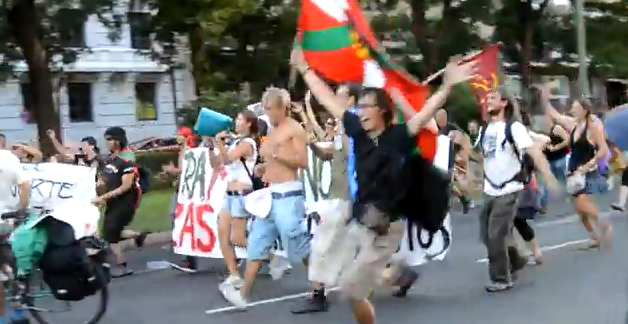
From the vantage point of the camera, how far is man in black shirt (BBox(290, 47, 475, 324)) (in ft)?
19.8

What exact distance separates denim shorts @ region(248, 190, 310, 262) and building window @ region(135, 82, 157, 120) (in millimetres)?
33665

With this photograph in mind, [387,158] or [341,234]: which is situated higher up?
[387,158]

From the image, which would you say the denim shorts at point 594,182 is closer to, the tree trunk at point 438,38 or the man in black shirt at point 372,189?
the man in black shirt at point 372,189

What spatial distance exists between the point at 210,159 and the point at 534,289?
→ 3381mm

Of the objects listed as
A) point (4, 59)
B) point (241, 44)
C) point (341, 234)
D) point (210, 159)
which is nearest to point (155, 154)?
point (241, 44)

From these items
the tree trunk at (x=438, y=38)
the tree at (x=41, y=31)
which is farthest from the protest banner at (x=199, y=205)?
the tree trunk at (x=438, y=38)

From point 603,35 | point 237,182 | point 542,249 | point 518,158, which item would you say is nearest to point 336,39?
point 237,182

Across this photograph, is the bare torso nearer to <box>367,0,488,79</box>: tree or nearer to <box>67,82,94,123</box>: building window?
<box>367,0,488,79</box>: tree

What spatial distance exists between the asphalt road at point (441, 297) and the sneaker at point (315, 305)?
7 centimetres

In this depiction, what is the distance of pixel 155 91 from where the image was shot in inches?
1671

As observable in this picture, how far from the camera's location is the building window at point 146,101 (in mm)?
41750

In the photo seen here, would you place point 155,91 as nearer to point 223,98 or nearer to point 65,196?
point 223,98

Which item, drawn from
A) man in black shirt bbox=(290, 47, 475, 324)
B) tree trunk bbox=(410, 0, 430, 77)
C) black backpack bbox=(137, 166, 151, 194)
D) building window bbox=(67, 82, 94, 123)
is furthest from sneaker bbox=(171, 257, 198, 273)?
building window bbox=(67, 82, 94, 123)

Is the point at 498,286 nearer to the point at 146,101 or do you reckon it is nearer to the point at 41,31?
the point at 41,31
